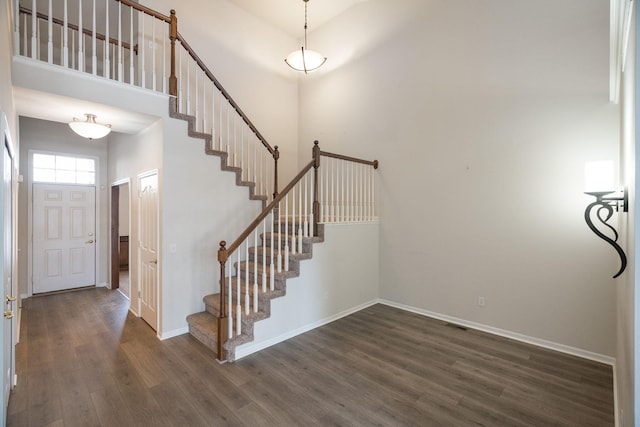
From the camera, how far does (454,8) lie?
13.4 feet

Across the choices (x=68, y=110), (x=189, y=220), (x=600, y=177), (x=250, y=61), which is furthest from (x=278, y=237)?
(x=250, y=61)

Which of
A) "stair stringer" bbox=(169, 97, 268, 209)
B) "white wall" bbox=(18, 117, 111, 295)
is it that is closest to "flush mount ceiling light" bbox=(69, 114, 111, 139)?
"stair stringer" bbox=(169, 97, 268, 209)

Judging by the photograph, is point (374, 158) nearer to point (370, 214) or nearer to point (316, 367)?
point (370, 214)

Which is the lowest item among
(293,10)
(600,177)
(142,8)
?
(600,177)

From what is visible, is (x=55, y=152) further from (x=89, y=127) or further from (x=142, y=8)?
(x=142, y=8)

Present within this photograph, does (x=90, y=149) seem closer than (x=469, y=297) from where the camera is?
No

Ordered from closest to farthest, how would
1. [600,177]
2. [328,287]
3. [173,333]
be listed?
[600,177] < [173,333] < [328,287]

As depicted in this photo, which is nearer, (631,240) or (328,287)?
(631,240)

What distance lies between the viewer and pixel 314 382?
272 cm

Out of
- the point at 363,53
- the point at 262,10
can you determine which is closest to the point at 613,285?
the point at 363,53

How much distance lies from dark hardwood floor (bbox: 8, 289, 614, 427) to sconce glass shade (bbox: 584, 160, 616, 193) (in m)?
1.74

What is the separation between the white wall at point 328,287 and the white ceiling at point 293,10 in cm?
404

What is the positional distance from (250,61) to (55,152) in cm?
404

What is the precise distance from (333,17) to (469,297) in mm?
5484
